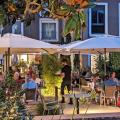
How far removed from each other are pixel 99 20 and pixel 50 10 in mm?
33335

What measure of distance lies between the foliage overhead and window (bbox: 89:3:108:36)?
3266 cm

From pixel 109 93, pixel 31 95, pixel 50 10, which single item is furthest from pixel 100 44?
pixel 50 10

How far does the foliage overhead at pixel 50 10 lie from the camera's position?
220cm

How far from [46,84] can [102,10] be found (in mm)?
18797

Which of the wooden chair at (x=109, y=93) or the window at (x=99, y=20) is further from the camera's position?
the window at (x=99, y=20)

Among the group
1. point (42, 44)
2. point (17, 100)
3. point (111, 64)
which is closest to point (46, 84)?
point (42, 44)

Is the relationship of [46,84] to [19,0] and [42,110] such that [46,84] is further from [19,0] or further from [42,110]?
[19,0]

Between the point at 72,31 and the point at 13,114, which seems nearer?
the point at 72,31

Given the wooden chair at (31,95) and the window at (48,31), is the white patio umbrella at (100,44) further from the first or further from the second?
the window at (48,31)

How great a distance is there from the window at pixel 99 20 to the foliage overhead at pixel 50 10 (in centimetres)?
3266

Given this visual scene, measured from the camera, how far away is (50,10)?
2.47m

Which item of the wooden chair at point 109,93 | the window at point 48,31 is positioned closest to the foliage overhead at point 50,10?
the wooden chair at point 109,93

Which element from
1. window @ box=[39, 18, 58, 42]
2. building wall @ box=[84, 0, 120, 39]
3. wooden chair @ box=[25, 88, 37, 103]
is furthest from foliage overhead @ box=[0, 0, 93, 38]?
building wall @ box=[84, 0, 120, 39]

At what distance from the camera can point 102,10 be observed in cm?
3538
